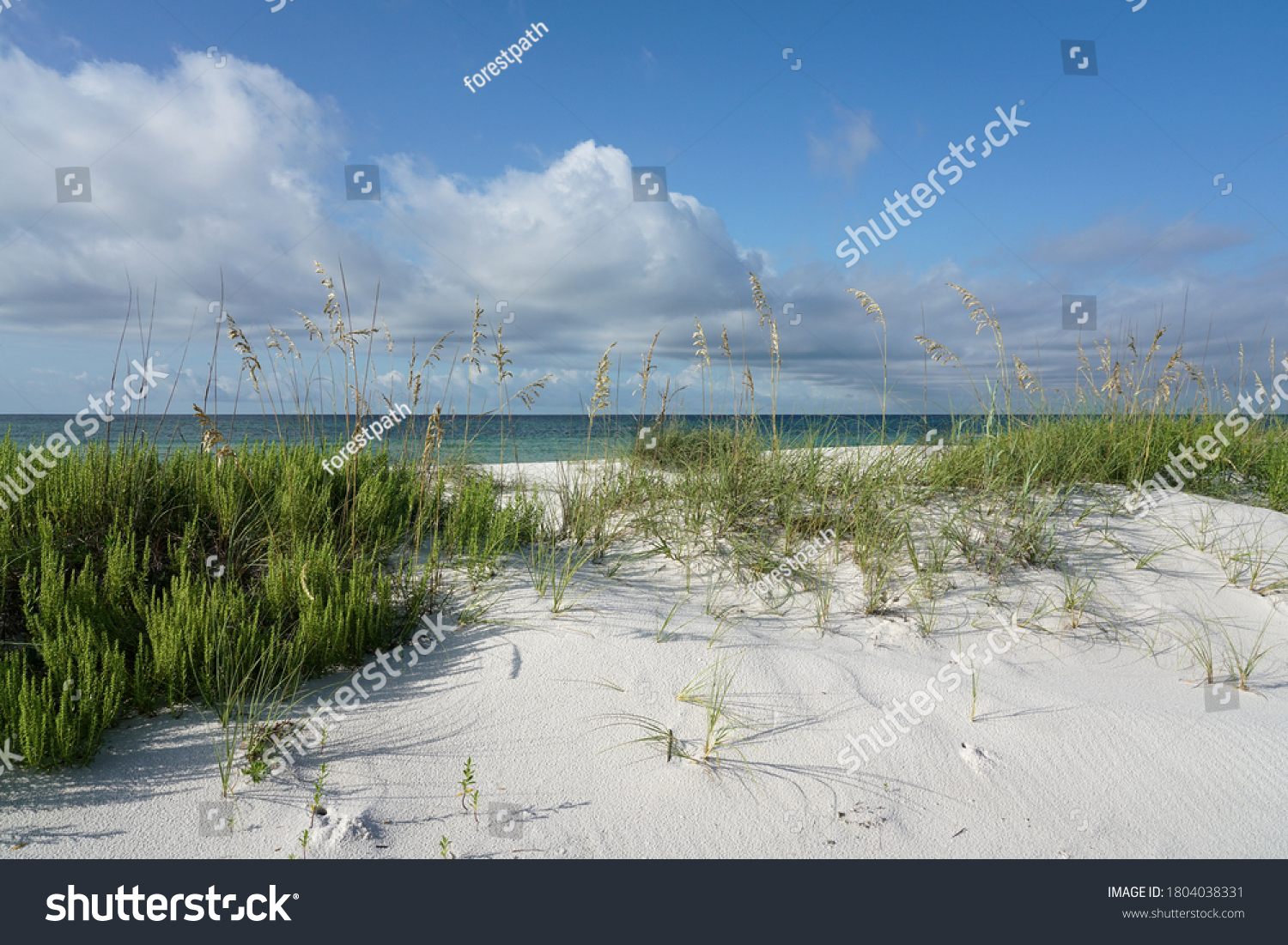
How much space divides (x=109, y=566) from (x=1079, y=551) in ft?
18.6

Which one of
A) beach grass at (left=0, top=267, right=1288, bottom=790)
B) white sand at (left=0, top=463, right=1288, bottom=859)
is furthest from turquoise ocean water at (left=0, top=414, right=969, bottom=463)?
white sand at (left=0, top=463, right=1288, bottom=859)

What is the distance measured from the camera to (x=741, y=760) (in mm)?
2615

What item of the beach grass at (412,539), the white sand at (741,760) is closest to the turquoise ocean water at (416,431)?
the beach grass at (412,539)

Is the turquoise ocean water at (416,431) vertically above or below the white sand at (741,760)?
above

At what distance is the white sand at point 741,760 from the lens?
228 centimetres

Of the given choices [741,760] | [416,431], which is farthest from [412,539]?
[741,760]

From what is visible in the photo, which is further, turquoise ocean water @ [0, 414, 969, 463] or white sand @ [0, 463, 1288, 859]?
turquoise ocean water @ [0, 414, 969, 463]

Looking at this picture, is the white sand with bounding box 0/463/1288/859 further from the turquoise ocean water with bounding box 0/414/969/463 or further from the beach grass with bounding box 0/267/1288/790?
the turquoise ocean water with bounding box 0/414/969/463

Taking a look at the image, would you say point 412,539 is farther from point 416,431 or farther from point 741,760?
point 741,760

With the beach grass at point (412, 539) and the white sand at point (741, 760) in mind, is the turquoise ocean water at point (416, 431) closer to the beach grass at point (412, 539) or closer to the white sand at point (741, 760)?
the beach grass at point (412, 539)

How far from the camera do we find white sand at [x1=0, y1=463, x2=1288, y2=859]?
7.48 ft

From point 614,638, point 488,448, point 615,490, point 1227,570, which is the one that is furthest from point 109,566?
point 488,448

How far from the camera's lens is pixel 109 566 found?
3.25 metres

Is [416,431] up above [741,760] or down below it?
above
